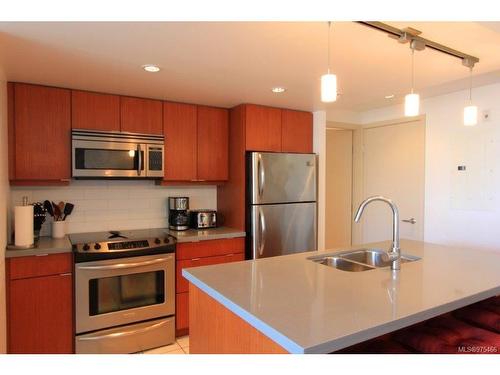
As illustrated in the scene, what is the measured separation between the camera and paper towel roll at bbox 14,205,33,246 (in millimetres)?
2494

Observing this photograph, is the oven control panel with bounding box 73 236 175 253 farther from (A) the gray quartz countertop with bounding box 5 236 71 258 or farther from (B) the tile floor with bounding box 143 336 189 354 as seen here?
(B) the tile floor with bounding box 143 336 189 354

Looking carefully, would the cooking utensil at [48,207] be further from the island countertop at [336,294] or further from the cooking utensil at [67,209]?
the island countertop at [336,294]

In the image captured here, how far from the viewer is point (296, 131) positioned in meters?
3.68

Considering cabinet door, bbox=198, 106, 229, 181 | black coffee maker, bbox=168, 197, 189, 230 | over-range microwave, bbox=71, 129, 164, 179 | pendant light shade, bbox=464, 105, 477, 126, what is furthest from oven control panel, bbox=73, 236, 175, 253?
pendant light shade, bbox=464, 105, 477, 126

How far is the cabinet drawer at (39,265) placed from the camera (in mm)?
2410

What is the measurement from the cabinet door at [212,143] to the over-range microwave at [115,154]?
1.42 feet

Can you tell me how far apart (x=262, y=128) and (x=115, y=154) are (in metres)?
1.40

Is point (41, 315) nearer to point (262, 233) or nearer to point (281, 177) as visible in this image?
point (262, 233)

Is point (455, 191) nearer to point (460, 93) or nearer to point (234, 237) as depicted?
point (460, 93)

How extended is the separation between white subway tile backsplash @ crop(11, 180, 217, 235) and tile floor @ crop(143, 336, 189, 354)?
1139 millimetres

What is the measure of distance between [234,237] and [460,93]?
243cm

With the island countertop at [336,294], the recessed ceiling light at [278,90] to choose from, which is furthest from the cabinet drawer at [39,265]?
the recessed ceiling light at [278,90]

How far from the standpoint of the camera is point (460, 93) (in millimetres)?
3100

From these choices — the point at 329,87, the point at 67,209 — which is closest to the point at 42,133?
the point at 67,209
